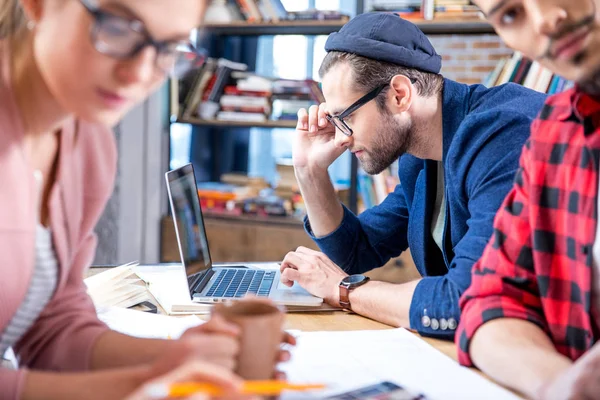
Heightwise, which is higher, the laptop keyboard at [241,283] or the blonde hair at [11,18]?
the blonde hair at [11,18]

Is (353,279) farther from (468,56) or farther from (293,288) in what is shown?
(468,56)

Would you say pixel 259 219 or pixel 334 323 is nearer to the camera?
pixel 334 323

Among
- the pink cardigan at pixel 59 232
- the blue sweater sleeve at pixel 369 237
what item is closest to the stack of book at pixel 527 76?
the blue sweater sleeve at pixel 369 237

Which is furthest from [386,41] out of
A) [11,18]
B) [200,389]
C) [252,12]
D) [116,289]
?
[252,12]

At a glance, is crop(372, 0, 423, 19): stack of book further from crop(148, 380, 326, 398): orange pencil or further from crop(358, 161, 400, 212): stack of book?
crop(148, 380, 326, 398): orange pencil

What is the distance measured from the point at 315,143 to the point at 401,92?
0.33 meters

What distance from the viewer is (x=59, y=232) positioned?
0.90 meters

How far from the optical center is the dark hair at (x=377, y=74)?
1.67m

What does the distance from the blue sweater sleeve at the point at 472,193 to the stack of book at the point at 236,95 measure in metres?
1.91

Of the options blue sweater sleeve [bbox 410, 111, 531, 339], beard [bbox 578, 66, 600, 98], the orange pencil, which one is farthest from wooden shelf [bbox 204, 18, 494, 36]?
the orange pencil

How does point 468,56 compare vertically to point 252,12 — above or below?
below

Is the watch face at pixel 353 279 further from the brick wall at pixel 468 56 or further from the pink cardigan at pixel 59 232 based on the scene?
the brick wall at pixel 468 56

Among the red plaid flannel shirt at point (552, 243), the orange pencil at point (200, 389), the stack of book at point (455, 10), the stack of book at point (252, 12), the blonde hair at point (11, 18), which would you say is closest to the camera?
the orange pencil at point (200, 389)

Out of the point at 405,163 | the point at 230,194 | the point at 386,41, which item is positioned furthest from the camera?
the point at 230,194
